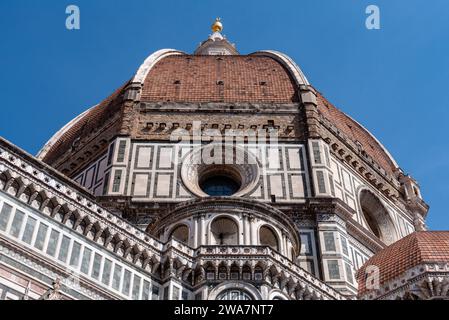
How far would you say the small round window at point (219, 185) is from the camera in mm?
27312

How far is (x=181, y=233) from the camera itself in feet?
70.1

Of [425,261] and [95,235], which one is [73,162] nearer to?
[95,235]

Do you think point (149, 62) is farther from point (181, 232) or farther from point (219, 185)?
point (181, 232)

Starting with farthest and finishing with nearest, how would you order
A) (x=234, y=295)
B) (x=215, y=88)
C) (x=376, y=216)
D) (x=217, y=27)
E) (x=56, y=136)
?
(x=217, y=27)
(x=56, y=136)
(x=215, y=88)
(x=376, y=216)
(x=234, y=295)

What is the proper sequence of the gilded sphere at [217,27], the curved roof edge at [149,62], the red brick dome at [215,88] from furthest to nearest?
1. the gilded sphere at [217,27]
2. the curved roof edge at [149,62]
3. the red brick dome at [215,88]

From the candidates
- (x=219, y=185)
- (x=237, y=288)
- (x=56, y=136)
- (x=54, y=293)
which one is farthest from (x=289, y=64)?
(x=54, y=293)

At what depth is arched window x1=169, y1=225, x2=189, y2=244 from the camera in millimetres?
21158

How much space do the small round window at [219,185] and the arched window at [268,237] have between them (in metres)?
5.81

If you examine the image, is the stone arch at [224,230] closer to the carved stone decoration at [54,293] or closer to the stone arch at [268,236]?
the stone arch at [268,236]

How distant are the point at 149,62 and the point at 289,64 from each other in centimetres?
893

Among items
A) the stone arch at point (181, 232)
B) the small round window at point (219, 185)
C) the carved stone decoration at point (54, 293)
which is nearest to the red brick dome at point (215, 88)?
the small round window at point (219, 185)

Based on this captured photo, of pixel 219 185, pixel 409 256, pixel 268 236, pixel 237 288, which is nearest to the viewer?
pixel 237 288
